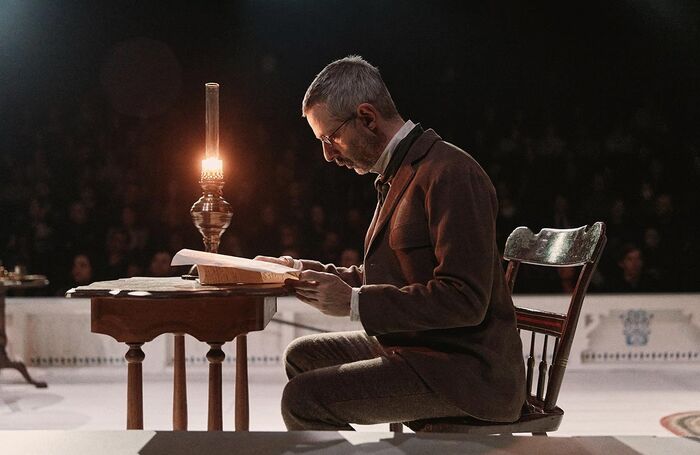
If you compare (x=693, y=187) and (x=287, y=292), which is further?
(x=693, y=187)

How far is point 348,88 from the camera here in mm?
1579

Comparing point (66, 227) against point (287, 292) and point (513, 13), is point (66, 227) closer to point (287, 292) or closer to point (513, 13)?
point (513, 13)

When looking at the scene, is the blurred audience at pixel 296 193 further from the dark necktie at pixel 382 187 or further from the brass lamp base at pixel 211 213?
the dark necktie at pixel 382 187

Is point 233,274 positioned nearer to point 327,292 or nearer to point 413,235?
point 327,292

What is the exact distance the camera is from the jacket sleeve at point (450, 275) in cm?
140

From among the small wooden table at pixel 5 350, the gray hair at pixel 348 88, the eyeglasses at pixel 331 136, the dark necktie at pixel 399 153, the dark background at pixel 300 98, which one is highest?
the dark background at pixel 300 98

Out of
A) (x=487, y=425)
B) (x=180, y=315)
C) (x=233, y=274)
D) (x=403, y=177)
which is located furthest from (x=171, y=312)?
(x=487, y=425)

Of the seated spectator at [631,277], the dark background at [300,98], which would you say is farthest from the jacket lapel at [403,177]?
the seated spectator at [631,277]

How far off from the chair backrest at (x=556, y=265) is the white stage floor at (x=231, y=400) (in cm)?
162

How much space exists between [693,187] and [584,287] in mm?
4694

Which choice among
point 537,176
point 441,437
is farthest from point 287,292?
point 537,176

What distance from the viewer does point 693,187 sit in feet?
19.1

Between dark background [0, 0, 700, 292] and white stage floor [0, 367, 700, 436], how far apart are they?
3.99 ft

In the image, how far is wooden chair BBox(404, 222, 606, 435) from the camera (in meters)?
1.48
